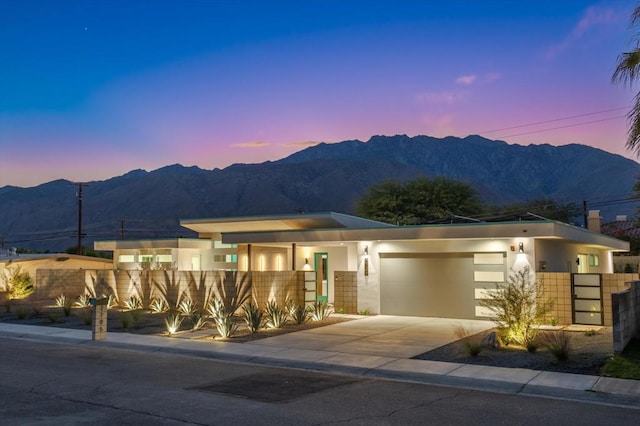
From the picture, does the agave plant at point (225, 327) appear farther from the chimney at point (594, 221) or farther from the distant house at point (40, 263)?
the chimney at point (594, 221)

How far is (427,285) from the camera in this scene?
2244cm

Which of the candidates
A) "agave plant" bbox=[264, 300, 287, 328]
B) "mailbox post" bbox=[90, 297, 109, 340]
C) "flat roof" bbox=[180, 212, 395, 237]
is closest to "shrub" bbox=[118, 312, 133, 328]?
"mailbox post" bbox=[90, 297, 109, 340]

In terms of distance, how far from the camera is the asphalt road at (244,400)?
8.52 m

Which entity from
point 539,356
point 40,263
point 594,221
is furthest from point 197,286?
point 594,221

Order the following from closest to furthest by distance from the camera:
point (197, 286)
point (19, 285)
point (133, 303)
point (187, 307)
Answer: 1. point (187, 307)
2. point (197, 286)
3. point (133, 303)
4. point (19, 285)

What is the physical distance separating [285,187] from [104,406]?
16846 centimetres

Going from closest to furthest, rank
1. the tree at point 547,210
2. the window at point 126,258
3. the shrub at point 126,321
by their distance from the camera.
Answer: the shrub at point 126,321
the window at point 126,258
the tree at point 547,210

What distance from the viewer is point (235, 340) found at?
16.7 m

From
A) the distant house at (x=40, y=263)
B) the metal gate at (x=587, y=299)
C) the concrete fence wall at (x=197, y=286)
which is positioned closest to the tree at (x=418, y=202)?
the distant house at (x=40, y=263)

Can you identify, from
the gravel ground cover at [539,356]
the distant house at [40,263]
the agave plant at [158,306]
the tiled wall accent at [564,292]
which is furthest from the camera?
the distant house at [40,263]

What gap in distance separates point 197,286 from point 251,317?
7252 millimetres

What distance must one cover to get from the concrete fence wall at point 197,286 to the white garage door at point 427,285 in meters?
3.45

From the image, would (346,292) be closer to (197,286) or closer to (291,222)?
(291,222)

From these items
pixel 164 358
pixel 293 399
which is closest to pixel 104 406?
pixel 293 399
